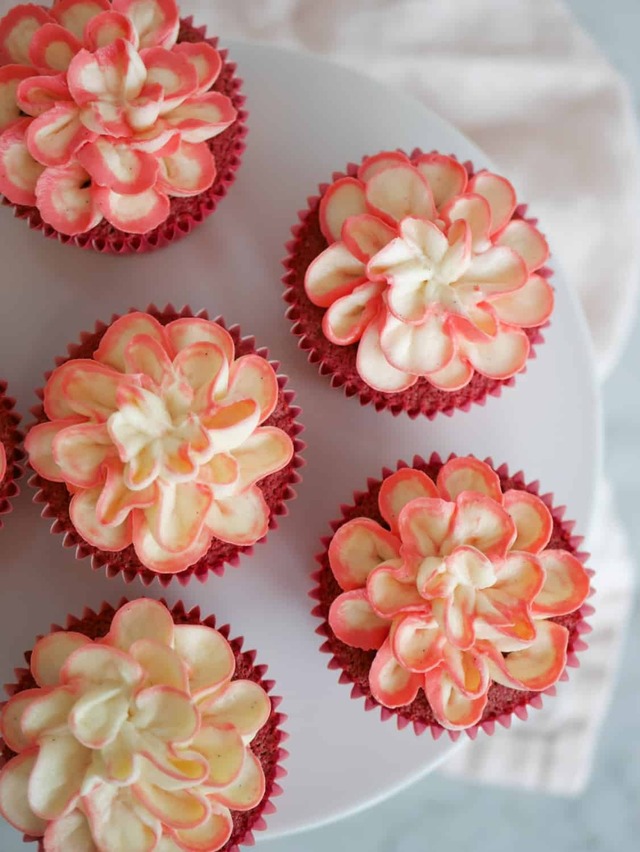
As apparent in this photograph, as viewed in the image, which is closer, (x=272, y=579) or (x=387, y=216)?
(x=387, y=216)

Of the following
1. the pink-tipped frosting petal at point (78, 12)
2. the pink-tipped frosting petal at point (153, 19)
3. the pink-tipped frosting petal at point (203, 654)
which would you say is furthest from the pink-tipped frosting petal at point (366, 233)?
the pink-tipped frosting petal at point (203, 654)

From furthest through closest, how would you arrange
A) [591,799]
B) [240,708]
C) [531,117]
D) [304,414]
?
1. [591,799]
2. [531,117]
3. [304,414]
4. [240,708]

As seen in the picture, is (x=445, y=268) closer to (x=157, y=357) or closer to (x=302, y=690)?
(x=157, y=357)

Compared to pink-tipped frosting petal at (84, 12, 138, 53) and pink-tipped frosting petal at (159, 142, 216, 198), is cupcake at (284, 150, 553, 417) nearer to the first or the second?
pink-tipped frosting petal at (159, 142, 216, 198)

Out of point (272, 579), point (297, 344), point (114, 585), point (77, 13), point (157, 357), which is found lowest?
point (114, 585)

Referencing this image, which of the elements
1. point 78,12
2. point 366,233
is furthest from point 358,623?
point 78,12

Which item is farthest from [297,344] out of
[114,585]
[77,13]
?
[77,13]

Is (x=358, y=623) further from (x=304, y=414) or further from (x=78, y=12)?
(x=78, y=12)
